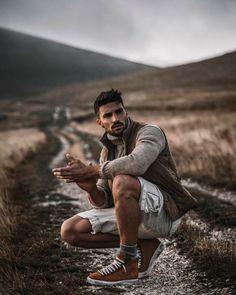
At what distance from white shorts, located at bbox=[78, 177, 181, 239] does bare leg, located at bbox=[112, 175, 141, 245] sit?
7 centimetres

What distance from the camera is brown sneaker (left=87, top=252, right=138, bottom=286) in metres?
4.45

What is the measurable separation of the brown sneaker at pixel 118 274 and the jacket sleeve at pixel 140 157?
2.58ft

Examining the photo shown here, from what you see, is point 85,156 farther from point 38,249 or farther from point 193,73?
point 193,73

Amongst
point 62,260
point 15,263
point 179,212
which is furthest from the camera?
point 62,260

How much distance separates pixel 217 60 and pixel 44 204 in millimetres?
108675

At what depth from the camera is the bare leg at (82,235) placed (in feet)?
16.0

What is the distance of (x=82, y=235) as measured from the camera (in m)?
4.90

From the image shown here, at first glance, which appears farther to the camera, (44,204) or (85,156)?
(85,156)

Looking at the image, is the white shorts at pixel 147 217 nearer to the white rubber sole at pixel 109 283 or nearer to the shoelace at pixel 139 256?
the shoelace at pixel 139 256

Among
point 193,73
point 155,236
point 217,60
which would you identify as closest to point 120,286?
point 155,236

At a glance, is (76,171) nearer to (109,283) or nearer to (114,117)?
(114,117)

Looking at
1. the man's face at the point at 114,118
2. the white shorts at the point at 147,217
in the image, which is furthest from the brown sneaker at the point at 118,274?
the man's face at the point at 114,118

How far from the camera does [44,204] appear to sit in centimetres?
965

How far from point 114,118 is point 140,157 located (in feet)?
1.86
